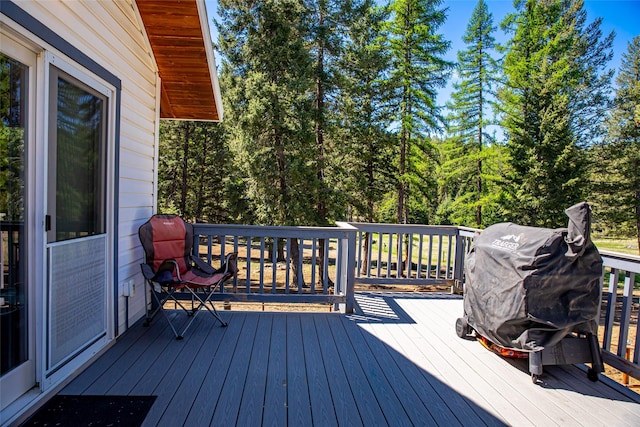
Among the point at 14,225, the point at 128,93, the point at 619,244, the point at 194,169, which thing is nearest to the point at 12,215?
the point at 14,225

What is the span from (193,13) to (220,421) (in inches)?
125

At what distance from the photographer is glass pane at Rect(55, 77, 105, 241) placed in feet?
7.78

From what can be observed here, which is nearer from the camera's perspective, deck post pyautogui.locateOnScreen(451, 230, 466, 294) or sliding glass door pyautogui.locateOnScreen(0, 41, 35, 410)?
sliding glass door pyautogui.locateOnScreen(0, 41, 35, 410)

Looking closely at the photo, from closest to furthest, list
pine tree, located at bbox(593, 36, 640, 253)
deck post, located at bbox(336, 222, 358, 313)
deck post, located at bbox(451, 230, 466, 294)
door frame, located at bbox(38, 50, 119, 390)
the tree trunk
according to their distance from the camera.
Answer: door frame, located at bbox(38, 50, 119, 390) < deck post, located at bbox(336, 222, 358, 313) < deck post, located at bbox(451, 230, 466, 294) < pine tree, located at bbox(593, 36, 640, 253) < the tree trunk

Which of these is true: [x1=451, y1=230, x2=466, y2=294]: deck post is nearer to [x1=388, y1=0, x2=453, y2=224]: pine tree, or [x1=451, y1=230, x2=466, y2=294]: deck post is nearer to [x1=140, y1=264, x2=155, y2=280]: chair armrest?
[x1=140, y1=264, x2=155, y2=280]: chair armrest

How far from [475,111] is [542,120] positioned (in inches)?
90.7

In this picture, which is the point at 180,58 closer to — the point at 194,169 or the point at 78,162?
the point at 78,162

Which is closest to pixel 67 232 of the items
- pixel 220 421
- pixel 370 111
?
pixel 220 421

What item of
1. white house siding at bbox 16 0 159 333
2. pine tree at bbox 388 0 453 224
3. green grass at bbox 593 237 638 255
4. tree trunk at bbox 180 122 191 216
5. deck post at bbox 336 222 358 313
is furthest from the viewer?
green grass at bbox 593 237 638 255

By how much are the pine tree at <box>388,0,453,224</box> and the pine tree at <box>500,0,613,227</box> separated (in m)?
2.93

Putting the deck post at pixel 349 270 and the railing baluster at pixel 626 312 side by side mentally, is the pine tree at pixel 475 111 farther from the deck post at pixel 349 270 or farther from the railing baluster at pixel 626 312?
the railing baluster at pixel 626 312

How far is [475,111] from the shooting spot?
14.5 m

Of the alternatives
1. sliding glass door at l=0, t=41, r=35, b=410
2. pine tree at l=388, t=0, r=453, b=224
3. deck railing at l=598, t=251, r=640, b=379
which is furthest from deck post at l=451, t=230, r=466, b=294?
pine tree at l=388, t=0, r=453, b=224

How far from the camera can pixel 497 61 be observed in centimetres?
1452
